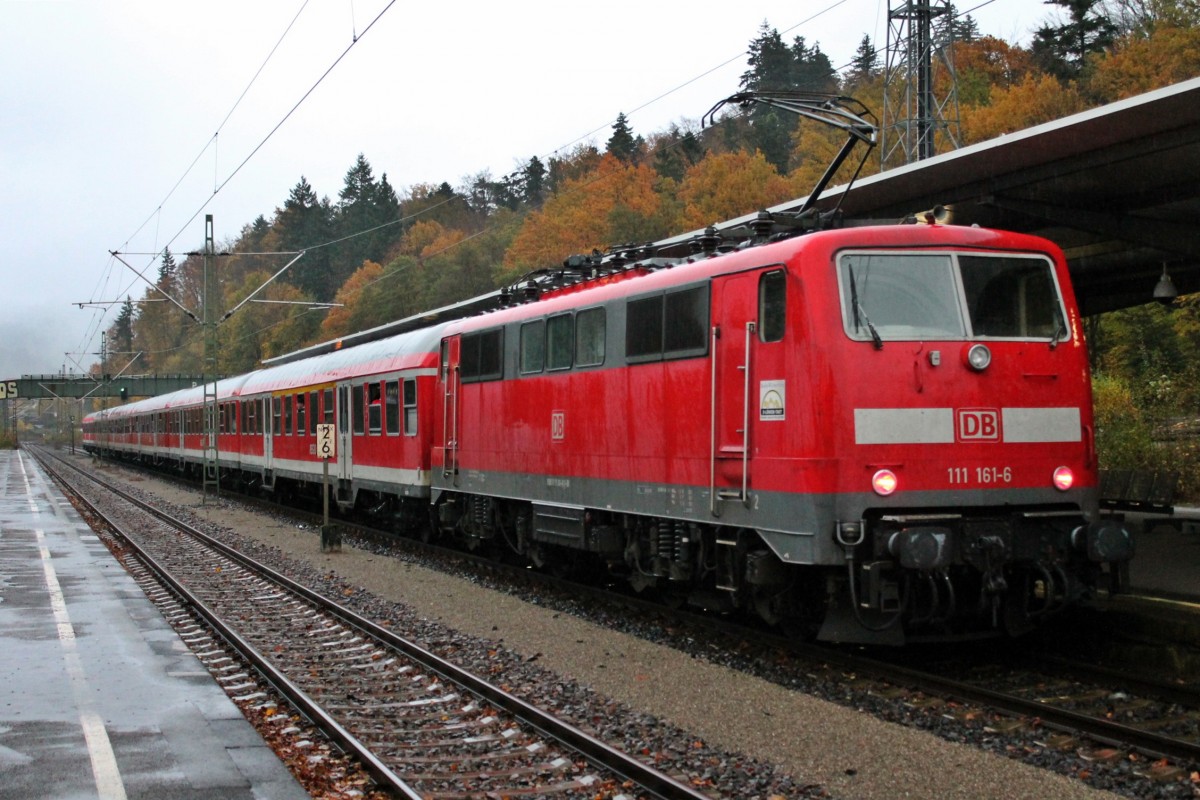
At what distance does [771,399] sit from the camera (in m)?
9.58

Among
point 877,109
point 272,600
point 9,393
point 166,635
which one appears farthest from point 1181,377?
point 9,393

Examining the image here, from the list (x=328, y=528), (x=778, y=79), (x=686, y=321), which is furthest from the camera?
(x=778, y=79)

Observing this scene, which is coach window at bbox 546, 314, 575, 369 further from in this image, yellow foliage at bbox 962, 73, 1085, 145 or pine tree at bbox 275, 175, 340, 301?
pine tree at bbox 275, 175, 340, 301

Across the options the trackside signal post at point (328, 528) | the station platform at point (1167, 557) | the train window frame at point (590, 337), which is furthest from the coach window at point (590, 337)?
the trackside signal post at point (328, 528)

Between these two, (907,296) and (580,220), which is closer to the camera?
(907,296)

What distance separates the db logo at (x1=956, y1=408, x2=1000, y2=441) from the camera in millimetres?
9250

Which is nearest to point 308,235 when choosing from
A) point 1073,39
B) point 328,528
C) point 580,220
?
point 580,220

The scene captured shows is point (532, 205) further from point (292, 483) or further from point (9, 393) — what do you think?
point (292, 483)

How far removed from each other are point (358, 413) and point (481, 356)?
764 centimetres

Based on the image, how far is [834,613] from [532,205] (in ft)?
323

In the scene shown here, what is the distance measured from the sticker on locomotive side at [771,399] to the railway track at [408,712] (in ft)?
9.45

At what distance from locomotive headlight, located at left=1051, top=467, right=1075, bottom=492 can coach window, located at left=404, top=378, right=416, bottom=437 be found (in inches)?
455

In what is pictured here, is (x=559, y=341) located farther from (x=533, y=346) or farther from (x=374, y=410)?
(x=374, y=410)

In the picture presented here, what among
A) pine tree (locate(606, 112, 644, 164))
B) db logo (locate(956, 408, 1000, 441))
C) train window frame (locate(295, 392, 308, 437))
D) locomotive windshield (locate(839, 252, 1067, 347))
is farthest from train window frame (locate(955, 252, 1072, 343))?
pine tree (locate(606, 112, 644, 164))
